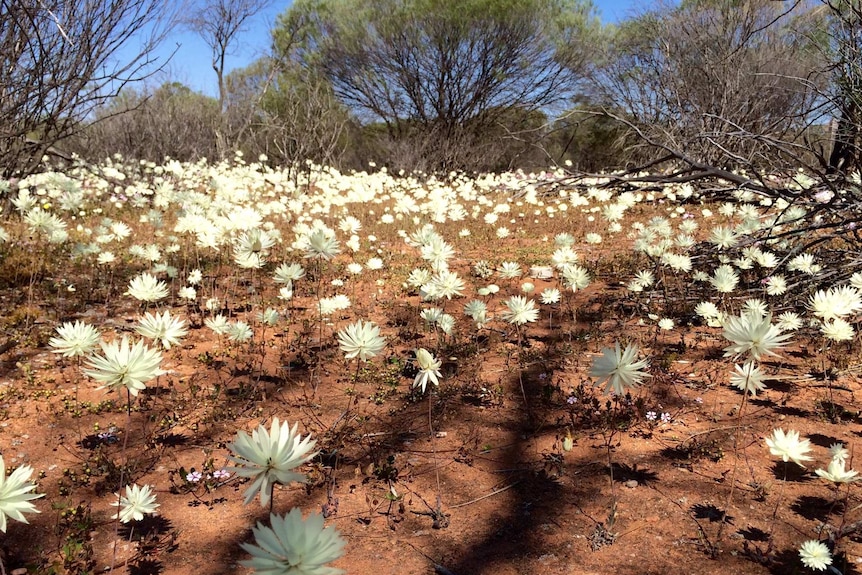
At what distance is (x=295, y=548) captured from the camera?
102 centimetres

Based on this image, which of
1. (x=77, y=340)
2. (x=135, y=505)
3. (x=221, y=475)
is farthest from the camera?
(x=221, y=475)

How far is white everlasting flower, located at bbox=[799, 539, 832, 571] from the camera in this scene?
1564mm

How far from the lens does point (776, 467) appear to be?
7.47 feet

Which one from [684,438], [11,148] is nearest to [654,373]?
[684,438]

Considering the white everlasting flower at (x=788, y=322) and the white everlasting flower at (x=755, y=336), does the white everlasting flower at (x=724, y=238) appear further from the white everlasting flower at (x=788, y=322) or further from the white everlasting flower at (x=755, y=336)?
the white everlasting flower at (x=755, y=336)

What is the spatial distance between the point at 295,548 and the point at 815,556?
158 cm

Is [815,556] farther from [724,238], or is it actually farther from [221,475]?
[724,238]

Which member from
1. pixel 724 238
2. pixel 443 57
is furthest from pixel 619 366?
pixel 443 57

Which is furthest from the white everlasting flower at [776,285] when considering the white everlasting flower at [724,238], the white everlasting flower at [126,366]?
the white everlasting flower at [126,366]

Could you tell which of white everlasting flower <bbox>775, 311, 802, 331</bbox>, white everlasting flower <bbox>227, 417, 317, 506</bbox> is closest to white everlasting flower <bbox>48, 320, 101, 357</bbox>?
white everlasting flower <bbox>227, 417, 317, 506</bbox>

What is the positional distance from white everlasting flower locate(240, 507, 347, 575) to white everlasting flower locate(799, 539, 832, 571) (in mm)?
1462

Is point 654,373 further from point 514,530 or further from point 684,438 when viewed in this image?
point 514,530

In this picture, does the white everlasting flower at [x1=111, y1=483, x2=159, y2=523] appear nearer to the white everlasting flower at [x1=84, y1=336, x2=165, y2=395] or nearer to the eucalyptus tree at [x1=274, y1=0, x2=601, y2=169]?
the white everlasting flower at [x1=84, y1=336, x2=165, y2=395]

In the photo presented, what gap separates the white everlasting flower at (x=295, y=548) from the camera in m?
1.02
